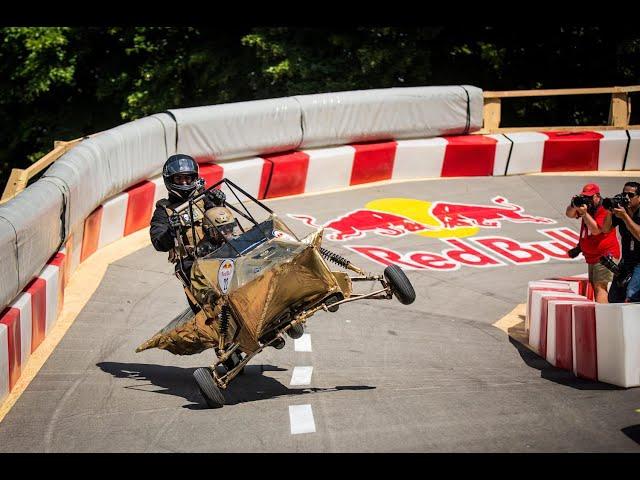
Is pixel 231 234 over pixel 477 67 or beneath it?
over

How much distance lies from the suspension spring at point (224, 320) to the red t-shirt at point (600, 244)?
3.88 m

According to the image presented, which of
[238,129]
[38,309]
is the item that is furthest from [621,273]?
[238,129]

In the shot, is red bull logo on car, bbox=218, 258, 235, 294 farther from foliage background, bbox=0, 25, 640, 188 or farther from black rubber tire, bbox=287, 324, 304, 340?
foliage background, bbox=0, 25, 640, 188

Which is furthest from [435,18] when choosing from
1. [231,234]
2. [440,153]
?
[440,153]

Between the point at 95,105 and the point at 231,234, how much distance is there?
21.7 m

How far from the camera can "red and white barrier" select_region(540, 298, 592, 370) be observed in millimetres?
8914

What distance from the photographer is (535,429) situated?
733 cm

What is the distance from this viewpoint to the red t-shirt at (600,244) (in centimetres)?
1005

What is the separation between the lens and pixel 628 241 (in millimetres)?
9562

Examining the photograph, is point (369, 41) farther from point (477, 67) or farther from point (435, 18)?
point (435, 18)

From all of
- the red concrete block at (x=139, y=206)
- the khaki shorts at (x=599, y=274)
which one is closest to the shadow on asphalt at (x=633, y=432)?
the khaki shorts at (x=599, y=274)

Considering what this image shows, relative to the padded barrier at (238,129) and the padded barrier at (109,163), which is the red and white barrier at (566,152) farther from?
the padded barrier at (109,163)

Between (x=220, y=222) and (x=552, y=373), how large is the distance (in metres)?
3.10

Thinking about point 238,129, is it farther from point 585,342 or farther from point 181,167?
point 585,342
